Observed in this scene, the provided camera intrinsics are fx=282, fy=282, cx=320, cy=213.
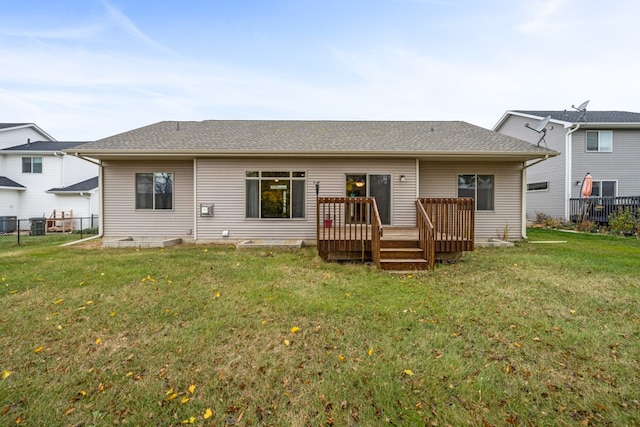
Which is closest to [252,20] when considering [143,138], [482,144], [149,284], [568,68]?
[143,138]

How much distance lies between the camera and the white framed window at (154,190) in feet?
28.7

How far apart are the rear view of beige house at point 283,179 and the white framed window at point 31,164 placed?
13804 millimetres

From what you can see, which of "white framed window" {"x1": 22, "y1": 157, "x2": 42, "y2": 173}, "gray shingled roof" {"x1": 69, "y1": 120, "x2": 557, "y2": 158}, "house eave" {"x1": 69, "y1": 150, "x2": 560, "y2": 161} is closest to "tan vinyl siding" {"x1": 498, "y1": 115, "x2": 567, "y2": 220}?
"gray shingled roof" {"x1": 69, "y1": 120, "x2": 557, "y2": 158}

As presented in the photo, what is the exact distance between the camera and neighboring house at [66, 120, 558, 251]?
8.05m

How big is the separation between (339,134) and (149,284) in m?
7.17

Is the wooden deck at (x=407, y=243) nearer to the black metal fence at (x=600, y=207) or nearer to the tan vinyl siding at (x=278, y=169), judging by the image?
the tan vinyl siding at (x=278, y=169)

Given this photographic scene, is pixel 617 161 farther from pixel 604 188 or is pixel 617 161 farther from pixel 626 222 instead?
pixel 626 222

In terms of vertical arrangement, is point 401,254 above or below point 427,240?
below

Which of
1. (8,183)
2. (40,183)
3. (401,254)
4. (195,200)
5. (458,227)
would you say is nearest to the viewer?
(401,254)

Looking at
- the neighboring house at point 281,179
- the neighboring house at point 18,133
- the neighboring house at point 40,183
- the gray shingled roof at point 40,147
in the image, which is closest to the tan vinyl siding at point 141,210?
the neighboring house at point 281,179

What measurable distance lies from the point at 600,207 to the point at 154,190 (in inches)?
651

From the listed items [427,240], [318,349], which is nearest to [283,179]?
[427,240]

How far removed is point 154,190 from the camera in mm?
8773

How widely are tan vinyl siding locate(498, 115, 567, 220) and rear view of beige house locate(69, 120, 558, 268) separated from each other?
7274 millimetres
